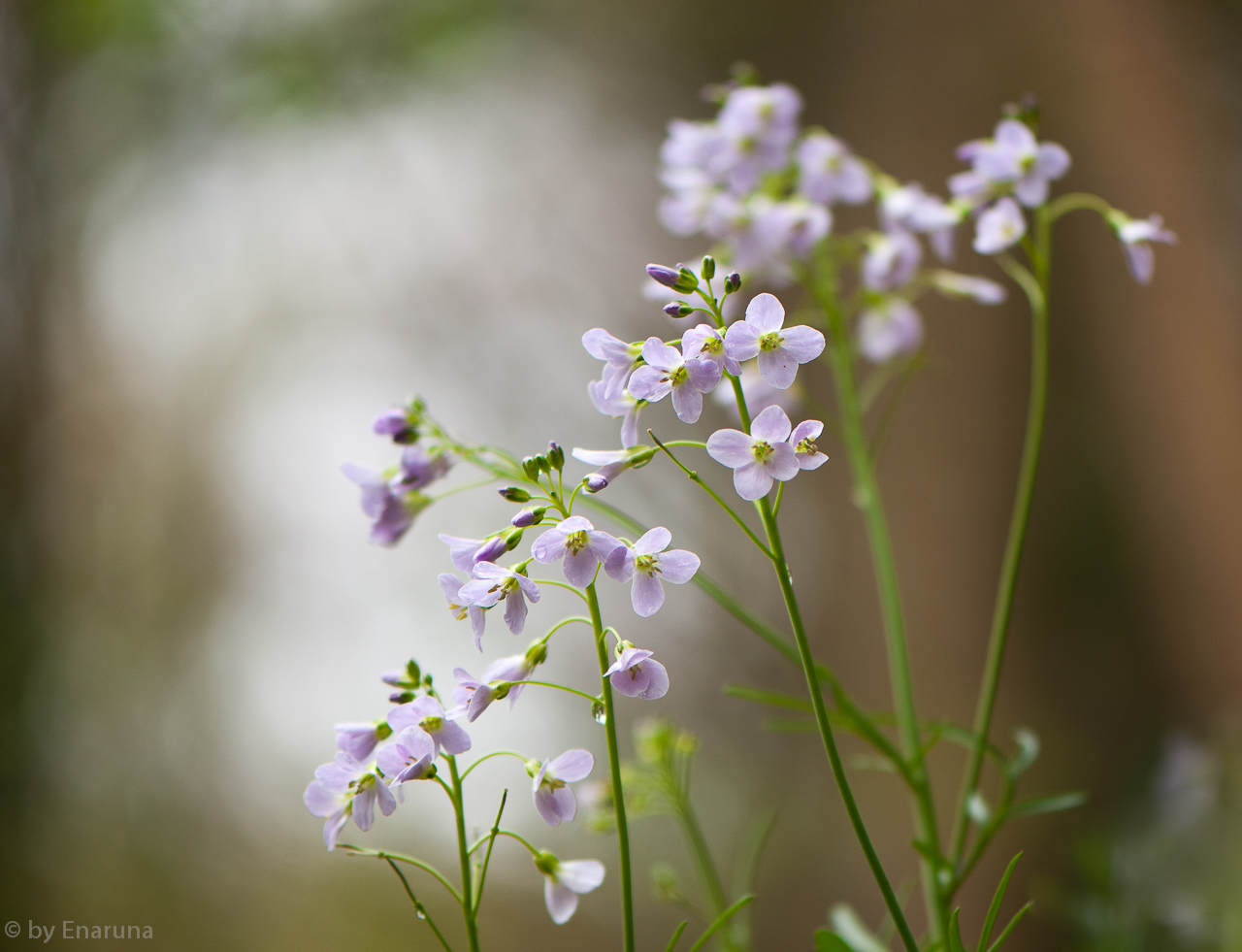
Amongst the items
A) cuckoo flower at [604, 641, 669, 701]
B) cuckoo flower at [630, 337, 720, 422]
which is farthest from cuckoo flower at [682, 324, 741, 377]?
cuckoo flower at [604, 641, 669, 701]

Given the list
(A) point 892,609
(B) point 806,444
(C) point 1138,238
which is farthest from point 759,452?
(C) point 1138,238

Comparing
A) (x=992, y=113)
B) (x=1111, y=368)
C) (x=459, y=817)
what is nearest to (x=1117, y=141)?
(x=992, y=113)

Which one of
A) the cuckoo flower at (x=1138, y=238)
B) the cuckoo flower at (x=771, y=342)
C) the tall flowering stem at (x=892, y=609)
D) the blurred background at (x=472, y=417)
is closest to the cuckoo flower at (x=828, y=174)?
the tall flowering stem at (x=892, y=609)

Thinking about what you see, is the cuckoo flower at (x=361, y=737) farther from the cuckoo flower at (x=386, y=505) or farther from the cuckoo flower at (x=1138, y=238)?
the cuckoo flower at (x=1138, y=238)

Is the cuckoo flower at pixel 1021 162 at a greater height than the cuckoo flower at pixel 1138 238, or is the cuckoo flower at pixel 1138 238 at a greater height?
the cuckoo flower at pixel 1021 162

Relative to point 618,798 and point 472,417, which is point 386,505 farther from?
point 472,417

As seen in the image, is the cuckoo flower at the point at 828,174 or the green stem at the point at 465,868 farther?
the cuckoo flower at the point at 828,174
